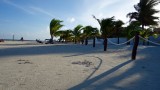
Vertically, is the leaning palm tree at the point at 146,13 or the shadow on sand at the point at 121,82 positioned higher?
the leaning palm tree at the point at 146,13

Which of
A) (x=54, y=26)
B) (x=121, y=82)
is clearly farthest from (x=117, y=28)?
(x=121, y=82)

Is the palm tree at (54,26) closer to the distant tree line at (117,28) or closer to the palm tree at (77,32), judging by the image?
the distant tree line at (117,28)

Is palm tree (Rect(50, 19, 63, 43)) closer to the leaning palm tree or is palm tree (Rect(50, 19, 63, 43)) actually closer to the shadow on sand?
the leaning palm tree

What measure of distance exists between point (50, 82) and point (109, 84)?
1342 millimetres

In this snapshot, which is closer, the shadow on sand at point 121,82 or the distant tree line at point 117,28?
the shadow on sand at point 121,82

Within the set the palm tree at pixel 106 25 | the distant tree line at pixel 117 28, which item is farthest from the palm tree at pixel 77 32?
the palm tree at pixel 106 25

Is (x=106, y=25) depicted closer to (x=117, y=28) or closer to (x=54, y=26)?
(x=117, y=28)

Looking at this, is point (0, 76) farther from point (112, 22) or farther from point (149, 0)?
point (149, 0)

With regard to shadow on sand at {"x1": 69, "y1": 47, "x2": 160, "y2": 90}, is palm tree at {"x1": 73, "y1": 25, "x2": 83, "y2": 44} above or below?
above

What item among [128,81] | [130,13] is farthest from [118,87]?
[130,13]

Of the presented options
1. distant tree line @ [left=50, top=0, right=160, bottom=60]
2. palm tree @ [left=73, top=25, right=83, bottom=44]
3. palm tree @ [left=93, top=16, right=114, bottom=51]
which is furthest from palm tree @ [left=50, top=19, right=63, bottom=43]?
palm tree @ [left=93, top=16, right=114, bottom=51]

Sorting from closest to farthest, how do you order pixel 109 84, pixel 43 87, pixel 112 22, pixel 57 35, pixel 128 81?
1. pixel 43 87
2. pixel 109 84
3. pixel 128 81
4. pixel 112 22
5. pixel 57 35

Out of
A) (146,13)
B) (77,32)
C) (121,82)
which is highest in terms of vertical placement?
(146,13)

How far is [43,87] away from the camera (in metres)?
4.95
